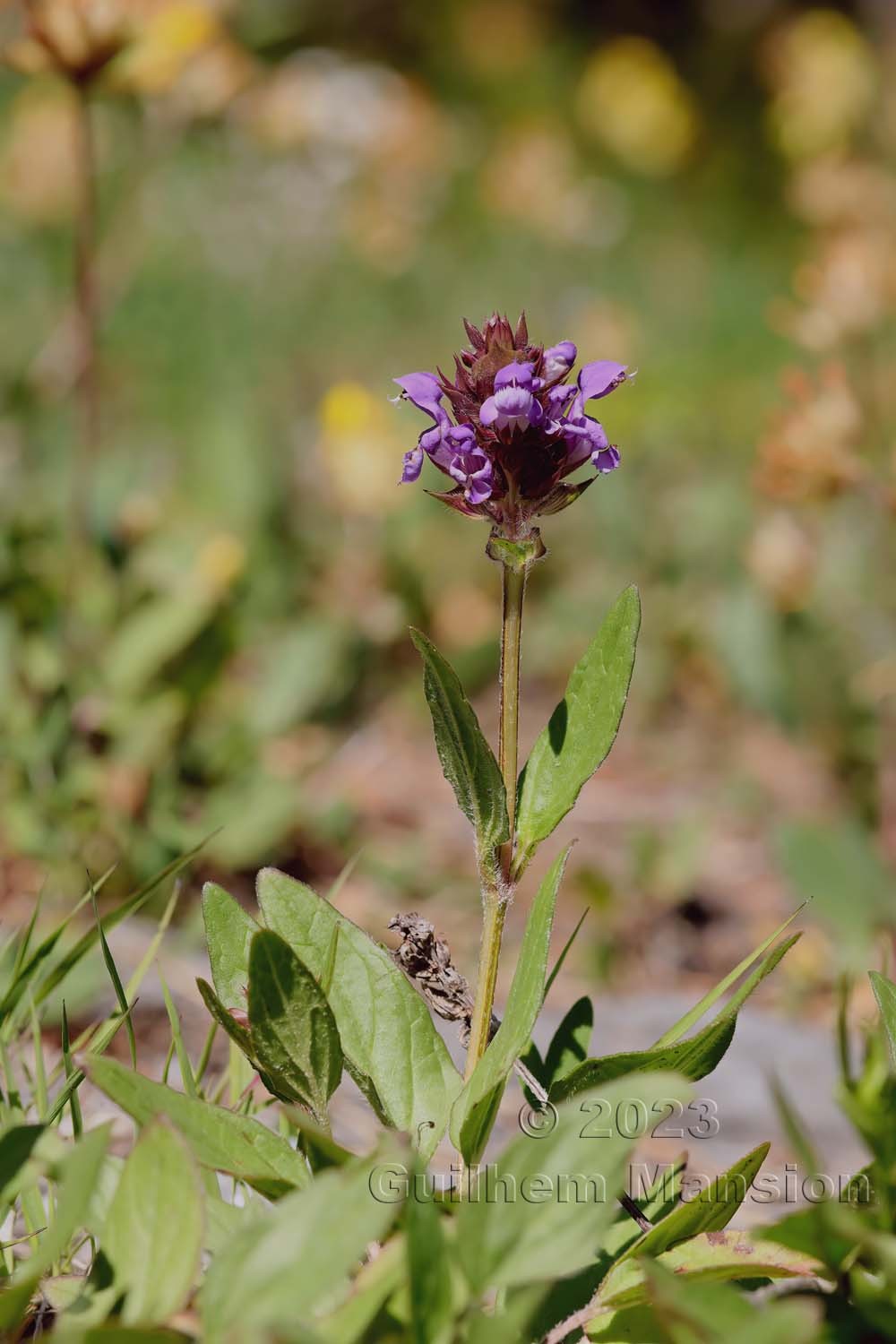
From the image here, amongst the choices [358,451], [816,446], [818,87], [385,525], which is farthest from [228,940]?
[818,87]

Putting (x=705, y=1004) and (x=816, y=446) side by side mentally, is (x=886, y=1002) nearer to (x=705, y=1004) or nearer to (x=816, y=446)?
(x=705, y=1004)

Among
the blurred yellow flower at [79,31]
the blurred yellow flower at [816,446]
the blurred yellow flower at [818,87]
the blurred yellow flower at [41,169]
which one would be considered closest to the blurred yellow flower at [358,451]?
the blurred yellow flower at [816,446]

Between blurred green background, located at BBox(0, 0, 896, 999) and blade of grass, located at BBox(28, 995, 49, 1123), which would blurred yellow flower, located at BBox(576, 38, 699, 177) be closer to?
blurred green background, located at BBox(0, 0, 896, 999)

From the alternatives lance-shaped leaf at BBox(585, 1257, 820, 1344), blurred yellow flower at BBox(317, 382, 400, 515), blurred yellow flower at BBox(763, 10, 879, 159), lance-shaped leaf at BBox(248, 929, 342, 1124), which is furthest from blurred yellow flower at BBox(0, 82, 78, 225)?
lance-shaped leaf at BBox(585, 1257, 820, 1344)

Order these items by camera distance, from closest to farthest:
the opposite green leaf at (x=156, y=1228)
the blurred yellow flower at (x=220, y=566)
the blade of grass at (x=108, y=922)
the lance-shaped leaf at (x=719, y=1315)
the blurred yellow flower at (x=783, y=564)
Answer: the lance-shaped leaf at (x=719, y=1315), the opposite green leaf at (x=156, y=1228), the blade of grass at (x=108, y=922), the blurred yellow flower at (x=220, y=566), the blurred yellow flower at (x=783, y=564)

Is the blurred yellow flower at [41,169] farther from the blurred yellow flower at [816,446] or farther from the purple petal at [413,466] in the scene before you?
the purple petal at [413,466]

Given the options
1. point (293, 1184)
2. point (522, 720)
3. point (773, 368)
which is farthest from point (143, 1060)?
point (773, 368)
